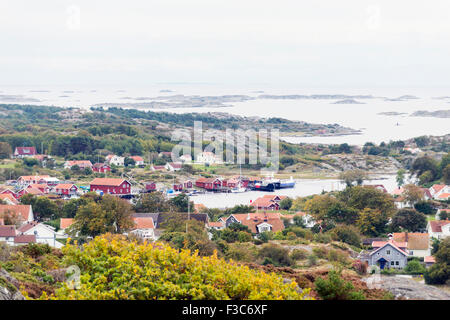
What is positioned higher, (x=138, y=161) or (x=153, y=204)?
(x=153, y=204)

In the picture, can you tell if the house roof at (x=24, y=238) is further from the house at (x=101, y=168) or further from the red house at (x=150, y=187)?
the house at (x=101, y=168)

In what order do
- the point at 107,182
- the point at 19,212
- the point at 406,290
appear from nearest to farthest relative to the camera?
the point at 406,290 → the point at 19,212 → the point at 107,182

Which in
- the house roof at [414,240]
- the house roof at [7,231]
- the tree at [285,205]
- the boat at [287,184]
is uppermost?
the house roof at [7,231]

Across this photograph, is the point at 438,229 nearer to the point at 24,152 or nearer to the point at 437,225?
the point at 437,225

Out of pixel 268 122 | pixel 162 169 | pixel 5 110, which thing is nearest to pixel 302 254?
pixel 162 169

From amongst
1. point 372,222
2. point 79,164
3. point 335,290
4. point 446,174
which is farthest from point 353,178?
point 335,290

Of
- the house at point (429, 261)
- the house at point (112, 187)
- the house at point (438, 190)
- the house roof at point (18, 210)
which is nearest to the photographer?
the house at point (429, 261)

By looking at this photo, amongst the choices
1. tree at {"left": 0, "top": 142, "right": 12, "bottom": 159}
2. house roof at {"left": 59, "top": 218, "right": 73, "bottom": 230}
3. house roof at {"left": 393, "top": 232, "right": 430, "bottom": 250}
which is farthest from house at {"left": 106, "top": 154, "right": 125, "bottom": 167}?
house roof at {"left": 393, "top": 232, "right": 430, "bottom": 250}

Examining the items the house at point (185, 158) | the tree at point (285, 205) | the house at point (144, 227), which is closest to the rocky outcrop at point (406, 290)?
the house at point (144, 227)
